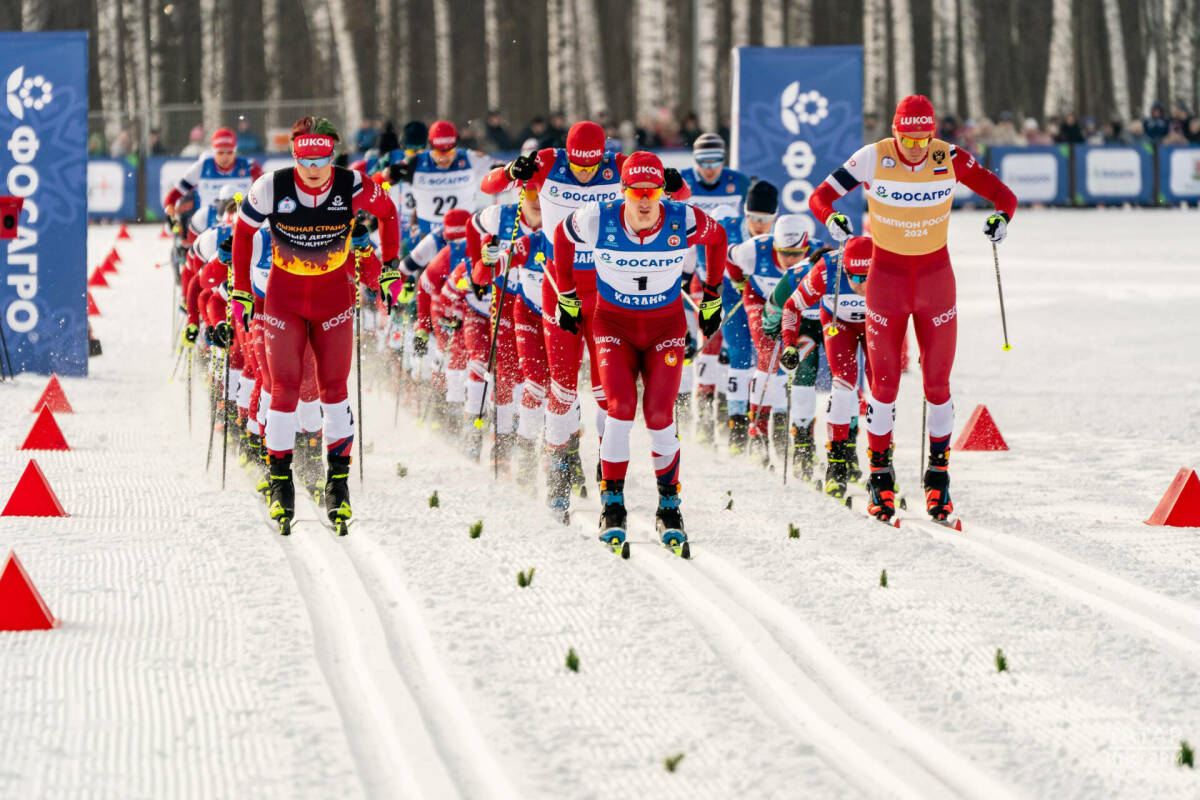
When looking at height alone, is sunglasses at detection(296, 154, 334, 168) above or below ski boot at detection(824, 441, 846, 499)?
above

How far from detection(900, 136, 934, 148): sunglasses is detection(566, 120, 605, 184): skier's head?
1579mm

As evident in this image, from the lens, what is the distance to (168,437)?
454 inches

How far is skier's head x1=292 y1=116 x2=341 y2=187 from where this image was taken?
7.97 metres

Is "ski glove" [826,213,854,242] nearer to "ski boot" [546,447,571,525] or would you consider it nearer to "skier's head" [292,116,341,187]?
"ski boot" [546,447,571,525]

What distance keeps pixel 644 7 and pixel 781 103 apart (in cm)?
1977

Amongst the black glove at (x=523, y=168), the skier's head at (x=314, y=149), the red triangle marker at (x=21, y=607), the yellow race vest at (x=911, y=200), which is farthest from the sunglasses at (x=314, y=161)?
the yellow race vest at (x=911, y=200)

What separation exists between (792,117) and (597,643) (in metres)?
8.66

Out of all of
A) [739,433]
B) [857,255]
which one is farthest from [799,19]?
[857,255]

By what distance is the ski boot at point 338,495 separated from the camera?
326 inches

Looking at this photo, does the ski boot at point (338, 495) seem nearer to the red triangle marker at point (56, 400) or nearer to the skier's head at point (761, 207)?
the skier's head at point (761, 207)

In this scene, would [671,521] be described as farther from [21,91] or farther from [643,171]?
[21,91]

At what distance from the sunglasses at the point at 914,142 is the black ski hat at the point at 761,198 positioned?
2.54 metres

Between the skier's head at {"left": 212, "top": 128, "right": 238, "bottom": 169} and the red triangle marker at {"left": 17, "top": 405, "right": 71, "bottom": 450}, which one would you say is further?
the skier's head at {"left": 212, "top": 128, "right": 238, "bottom": 169}

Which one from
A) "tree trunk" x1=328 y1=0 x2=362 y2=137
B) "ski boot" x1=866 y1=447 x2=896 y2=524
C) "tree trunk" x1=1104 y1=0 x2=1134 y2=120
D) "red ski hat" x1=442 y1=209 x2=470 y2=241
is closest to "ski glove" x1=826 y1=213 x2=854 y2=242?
"ski boot" x1=866 y1=447 x2=896 y2=524
